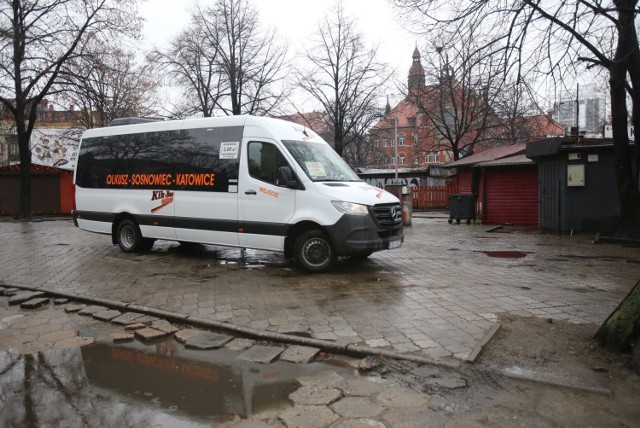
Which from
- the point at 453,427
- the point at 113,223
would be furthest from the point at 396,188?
the point at 453,427

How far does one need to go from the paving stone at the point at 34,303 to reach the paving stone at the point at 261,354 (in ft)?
11.7

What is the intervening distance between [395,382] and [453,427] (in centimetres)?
77

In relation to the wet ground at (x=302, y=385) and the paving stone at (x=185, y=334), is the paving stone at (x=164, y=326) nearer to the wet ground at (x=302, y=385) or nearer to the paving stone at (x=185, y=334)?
the paving stone at (x=185, y=334)

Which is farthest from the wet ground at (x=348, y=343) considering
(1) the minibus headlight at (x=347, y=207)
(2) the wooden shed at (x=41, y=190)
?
(2) the wooden shed at (x=41, y=190)

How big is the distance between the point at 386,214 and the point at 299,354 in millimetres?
4092

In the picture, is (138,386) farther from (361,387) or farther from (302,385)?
(361,387)

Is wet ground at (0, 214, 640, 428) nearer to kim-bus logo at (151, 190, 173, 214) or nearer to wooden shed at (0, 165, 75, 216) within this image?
kim-bus logo at (151, 190, 173, 214)

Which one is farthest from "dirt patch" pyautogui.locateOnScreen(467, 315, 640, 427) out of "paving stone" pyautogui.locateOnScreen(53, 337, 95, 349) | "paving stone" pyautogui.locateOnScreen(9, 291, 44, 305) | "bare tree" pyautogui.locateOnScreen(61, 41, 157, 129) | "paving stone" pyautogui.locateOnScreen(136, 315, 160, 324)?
"bare tree" pyautogui.locateOnScreen(61, 41, 157, 129)

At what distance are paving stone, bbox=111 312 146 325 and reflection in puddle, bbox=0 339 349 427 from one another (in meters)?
0.77

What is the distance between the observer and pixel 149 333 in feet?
16.4

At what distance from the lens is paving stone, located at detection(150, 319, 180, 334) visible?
511 cm

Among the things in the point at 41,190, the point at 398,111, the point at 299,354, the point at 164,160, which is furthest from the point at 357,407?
the point at 398,111

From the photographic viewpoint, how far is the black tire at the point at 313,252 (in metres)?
7.86

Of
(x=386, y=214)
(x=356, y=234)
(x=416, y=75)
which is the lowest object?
(x=356, y=234)
